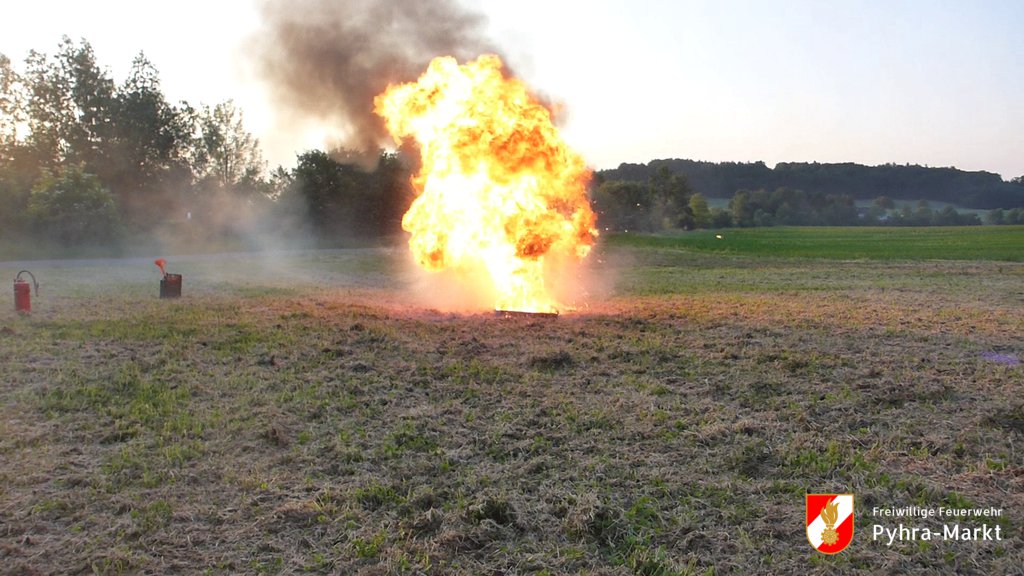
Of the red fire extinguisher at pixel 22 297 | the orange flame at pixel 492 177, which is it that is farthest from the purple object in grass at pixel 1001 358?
the red fire extinguisher at pixel 22 297

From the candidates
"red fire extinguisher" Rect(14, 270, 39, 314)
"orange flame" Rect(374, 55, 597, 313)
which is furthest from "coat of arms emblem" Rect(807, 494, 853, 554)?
"red fire extinguisher" Rect(14, 270, 39, 314)

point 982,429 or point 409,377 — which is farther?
point 409,377

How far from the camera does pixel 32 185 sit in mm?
33812

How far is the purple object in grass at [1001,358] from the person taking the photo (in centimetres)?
874

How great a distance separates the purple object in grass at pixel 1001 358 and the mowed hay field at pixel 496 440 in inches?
5.2

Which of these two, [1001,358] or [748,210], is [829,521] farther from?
[748,210]

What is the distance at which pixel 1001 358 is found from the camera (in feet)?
29.5

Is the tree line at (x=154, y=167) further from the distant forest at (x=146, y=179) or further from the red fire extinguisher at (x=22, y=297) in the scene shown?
the red fire extinguisher at (x=22, y=297)

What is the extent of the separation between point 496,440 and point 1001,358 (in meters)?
7.76

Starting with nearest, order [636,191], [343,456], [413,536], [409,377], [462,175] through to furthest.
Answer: [413,536], [343,456], [409,377], [462,175], [636,191]

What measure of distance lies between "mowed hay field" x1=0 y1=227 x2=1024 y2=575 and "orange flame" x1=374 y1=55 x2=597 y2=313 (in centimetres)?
162

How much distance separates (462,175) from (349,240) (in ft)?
102

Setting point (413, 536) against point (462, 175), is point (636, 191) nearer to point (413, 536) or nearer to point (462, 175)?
point (462, 175)

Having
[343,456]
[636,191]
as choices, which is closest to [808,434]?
[343,456]
